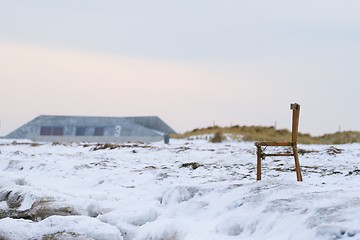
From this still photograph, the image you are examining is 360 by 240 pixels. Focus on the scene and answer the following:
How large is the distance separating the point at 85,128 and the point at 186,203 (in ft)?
132

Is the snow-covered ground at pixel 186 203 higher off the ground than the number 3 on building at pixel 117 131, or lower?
lower

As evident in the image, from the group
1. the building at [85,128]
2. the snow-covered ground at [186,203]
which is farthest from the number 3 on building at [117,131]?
the snow-covered ground at [186,203]

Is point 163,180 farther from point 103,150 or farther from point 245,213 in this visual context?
point 103,150

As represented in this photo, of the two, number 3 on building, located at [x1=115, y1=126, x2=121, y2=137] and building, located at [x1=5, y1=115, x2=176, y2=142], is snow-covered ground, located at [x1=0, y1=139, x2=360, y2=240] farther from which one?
number 3 on building, located at [x1=115, y1=126, x2=121, y2=137]

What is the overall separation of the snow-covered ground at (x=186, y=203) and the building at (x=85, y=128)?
29.6 meters

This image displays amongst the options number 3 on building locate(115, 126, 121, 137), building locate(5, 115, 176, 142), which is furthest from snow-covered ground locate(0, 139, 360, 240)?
number 3 on building locate(115, 126, 121, 137)

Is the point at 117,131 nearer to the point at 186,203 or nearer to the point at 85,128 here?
the point at 85,128

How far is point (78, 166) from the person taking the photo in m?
16.4

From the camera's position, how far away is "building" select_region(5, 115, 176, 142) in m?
45.7

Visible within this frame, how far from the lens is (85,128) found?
48.2 meters

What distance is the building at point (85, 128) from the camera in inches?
1800

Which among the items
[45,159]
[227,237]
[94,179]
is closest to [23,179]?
[94,179]

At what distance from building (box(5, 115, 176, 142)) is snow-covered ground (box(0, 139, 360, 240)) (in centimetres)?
2965

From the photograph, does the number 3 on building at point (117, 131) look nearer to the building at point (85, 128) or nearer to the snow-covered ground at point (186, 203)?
the building at point (85, 128)
